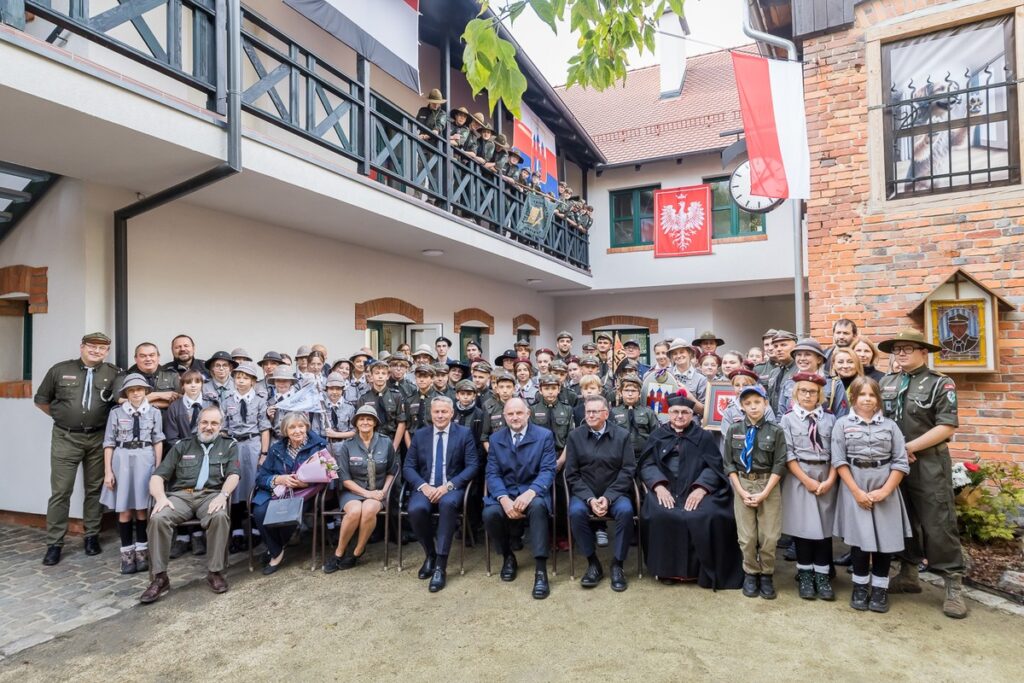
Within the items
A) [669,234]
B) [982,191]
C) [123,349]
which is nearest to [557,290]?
[669,234]

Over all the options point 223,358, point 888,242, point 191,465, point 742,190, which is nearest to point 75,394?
point 223,358

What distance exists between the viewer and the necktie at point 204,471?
440 centimetres

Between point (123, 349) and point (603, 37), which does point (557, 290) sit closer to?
point (123, 349)

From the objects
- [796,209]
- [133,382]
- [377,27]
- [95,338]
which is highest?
[377,27]

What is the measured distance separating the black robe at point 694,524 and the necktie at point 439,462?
5.34ft

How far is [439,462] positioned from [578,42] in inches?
128

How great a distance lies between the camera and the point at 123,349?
4938 millimetres

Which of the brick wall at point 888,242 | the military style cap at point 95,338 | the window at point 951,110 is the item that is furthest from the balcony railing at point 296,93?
the window at point 951,110

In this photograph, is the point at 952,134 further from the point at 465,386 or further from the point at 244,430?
the point at 244,430

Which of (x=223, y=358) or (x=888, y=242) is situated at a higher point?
(x=888, y=242)

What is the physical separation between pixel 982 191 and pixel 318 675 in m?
6.51

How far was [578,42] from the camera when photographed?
2904mm

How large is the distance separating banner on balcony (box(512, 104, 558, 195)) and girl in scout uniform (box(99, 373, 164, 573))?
6791mm

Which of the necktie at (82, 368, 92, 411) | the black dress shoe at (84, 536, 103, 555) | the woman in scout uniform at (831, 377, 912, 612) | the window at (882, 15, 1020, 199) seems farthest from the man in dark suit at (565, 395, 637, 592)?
the black dress shoe at (84, 536, 103, 555)
